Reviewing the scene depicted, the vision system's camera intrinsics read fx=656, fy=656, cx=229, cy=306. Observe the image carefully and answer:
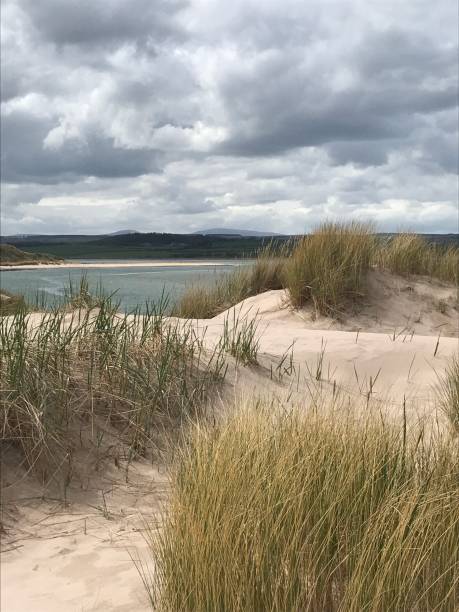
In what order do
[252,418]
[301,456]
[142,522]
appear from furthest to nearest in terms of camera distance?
[142,522]
[252,418]
[301,456]

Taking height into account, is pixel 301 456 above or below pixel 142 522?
above

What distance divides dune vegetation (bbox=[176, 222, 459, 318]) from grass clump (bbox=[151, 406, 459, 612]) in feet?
24.5

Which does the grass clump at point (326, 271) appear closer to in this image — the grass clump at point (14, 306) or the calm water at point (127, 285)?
the calm water at point (127, 285)

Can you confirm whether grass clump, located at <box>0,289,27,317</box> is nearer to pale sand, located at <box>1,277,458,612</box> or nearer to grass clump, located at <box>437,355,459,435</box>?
pale sand, located at <box>1,277,458,612</box>

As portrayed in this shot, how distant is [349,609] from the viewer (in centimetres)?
191

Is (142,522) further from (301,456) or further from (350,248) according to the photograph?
(350,248)

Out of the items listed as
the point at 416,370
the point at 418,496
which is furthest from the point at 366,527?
the point at 416,370

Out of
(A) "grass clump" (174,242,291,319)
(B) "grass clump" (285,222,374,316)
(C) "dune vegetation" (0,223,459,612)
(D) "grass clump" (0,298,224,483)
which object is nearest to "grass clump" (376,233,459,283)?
(B) "grass clump" (285,222,374,316)

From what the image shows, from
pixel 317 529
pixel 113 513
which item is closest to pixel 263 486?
pixel 317 529

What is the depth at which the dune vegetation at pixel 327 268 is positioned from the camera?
1006cm

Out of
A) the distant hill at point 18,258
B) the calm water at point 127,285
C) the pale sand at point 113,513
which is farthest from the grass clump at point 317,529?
the distant hill at point 18,258

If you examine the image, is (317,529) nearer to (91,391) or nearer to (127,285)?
(91,391)

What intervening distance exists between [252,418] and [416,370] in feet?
14.2

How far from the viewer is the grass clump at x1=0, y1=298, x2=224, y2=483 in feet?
12.9
